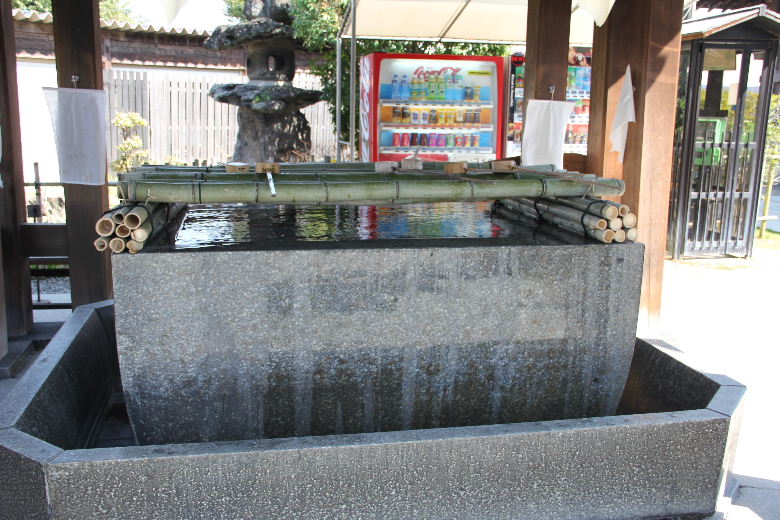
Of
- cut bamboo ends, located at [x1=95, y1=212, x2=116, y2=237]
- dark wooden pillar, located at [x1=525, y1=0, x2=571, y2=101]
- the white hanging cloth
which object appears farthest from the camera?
dark wooden pillar, located at [x1=525, y1=0, x2=571, y2=101]

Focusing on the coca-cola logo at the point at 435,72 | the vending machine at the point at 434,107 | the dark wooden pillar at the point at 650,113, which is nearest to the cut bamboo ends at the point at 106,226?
the dark wooden pillar at the point at 650,113

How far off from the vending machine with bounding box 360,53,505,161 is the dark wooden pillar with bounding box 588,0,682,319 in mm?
3907

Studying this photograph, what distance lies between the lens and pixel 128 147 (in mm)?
11805

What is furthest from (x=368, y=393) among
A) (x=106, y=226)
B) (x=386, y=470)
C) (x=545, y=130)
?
(x=545, y=130)

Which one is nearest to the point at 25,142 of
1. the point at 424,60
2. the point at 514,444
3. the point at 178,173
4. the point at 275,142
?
the point at 275,142

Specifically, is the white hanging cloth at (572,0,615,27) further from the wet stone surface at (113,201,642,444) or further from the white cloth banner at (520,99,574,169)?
the wet stone surface at (113,201,642,444)

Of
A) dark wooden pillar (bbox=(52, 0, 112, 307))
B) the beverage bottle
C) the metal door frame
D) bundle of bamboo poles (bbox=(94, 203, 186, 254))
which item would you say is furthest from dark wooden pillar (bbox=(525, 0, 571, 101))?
bundle of bamboo poles (bbox=(94, 203, 186, 254))

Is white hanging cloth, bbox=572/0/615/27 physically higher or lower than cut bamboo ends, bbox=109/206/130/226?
higher

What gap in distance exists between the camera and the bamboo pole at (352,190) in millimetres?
2457

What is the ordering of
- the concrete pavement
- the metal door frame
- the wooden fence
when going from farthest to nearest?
1. the wooden fence
2. the metal door frame
3. the concrete pavement

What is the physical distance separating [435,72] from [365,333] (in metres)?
6.62

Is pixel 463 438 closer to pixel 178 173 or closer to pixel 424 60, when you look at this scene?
pixel 178 173

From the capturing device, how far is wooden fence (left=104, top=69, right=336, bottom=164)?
12844 mm

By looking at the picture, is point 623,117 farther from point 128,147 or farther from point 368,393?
point 128,147
